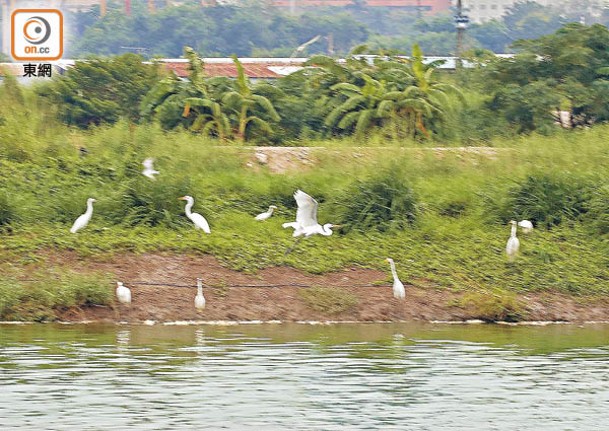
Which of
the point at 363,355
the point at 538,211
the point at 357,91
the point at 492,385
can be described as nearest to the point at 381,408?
the point at 492,385

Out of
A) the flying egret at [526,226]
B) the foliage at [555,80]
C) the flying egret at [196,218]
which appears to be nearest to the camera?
the flying egret at [196,218]

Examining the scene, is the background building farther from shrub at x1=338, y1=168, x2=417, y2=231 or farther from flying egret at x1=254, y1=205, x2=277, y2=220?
flying egret at x1=254, y1=205, x2=277, y2=220

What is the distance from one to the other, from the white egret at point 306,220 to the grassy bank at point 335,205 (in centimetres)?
50

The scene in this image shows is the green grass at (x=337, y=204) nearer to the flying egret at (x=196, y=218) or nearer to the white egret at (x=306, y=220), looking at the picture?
the flying egret at (x=196, y=218)

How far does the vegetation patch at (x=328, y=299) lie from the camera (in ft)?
71.0

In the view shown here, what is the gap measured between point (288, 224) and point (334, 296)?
5.54ft

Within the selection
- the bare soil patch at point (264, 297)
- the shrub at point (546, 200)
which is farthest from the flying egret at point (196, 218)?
the shrub at point (546, 200)

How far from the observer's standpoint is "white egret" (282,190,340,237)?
2281cm

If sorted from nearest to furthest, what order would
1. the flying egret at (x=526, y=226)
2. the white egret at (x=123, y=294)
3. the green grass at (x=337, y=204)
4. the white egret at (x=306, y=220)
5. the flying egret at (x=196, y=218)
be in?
the white egret at (x=123, y=294), the white egret at (x=306, y=220), the green grass at (x=337, y=204), the flying egret at (x=196, y=218), the flying egret at (x=526, y=226)

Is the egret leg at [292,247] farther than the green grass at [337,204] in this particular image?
Yes

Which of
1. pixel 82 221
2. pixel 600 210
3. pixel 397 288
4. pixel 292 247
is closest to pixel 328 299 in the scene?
pixel 397 288

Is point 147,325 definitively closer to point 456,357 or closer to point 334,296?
point 334,296

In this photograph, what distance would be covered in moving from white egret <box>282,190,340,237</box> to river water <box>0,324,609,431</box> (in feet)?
7.71

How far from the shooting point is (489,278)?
23.2 m
